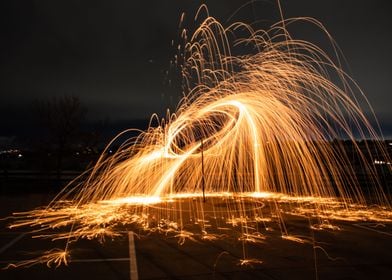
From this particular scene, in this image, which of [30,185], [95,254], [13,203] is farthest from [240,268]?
[30,185]

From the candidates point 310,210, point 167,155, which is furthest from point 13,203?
point 310,210

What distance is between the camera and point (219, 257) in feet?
26.0

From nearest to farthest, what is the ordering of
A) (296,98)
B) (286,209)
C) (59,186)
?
(296,98) → (286,209) → (59,186)

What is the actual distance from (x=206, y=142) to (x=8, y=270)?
39.8ft

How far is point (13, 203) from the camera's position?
57.3ft

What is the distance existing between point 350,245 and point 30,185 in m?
21.9

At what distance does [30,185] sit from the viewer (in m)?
25.6

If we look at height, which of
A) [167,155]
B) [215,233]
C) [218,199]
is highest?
[167,155]

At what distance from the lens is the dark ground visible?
676 centimetres

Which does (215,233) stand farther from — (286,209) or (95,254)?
(286,209)

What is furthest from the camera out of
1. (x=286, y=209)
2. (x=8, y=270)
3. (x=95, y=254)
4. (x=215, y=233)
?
(x=286, y=209)

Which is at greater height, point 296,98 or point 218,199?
point 296,98

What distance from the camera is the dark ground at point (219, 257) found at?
6.76m

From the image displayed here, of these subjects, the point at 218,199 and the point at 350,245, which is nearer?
the point at 350,245
